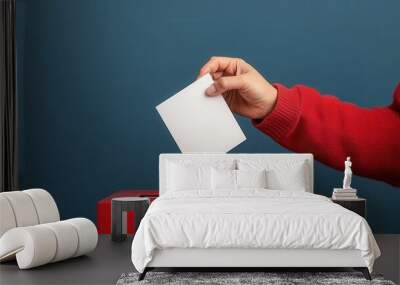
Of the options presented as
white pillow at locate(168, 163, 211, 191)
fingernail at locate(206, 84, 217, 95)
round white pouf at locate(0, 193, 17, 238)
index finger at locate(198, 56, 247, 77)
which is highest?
index finger at locate(198, 56, 247, 77)

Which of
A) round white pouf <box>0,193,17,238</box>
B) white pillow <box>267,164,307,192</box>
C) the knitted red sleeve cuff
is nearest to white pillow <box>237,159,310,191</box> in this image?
white pillow <box>267,164,307,192</box>

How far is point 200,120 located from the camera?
16.9ft

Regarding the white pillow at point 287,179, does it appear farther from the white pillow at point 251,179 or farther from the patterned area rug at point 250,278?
the patterned area rug at point 250,278

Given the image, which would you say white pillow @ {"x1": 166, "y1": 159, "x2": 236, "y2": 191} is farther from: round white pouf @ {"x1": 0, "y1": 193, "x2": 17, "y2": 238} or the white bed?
round white pouf @ {"x1": 0, "y1": 193, "x2": 17, "y2": 238}

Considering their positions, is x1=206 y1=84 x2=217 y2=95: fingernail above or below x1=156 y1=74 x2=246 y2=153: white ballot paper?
above

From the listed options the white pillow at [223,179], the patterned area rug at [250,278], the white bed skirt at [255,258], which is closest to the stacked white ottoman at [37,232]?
the patterned area rug at [250,278]

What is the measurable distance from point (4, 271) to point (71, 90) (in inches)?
95.6

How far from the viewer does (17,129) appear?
6.13m

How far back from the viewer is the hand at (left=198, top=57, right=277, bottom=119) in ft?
16.2

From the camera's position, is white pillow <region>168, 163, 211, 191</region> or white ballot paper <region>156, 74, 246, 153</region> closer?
white ballot paper <region>156, 74, 246, 153</region>

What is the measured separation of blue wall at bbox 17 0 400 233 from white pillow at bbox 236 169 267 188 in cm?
96

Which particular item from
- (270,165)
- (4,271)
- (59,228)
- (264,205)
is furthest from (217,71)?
(4,271)

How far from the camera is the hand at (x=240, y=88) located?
4.94 metres

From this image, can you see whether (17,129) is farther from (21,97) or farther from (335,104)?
(335,104)
